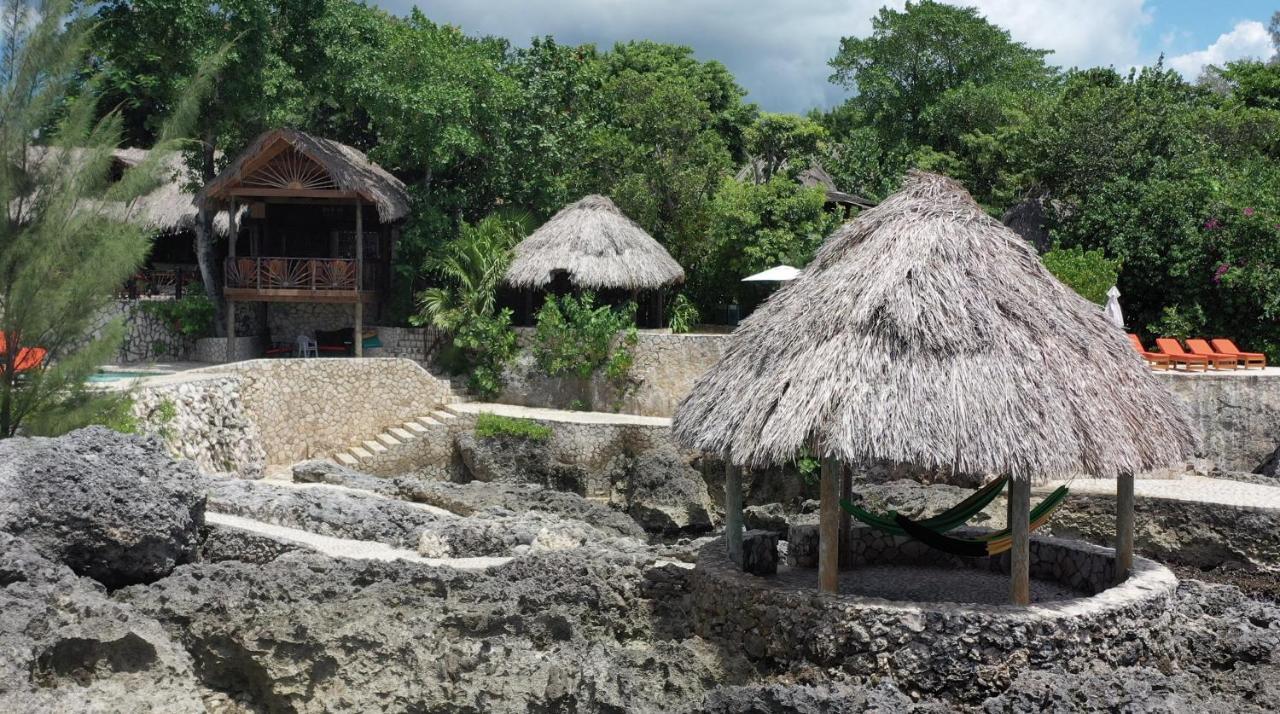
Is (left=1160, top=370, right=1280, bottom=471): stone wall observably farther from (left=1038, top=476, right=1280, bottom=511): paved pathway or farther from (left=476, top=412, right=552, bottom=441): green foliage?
(left=476, top=412, right=552, bottom=441): green foliage

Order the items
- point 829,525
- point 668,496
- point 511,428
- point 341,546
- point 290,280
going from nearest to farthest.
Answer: point 829,525 → point 341,546 → point 668,496 → point 511,428 → point 290,280

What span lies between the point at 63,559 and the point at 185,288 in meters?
18.6

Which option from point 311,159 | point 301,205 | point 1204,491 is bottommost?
point 1204,491

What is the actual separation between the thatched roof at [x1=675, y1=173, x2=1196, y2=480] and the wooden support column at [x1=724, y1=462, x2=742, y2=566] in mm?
625

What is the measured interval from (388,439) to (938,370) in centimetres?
1480

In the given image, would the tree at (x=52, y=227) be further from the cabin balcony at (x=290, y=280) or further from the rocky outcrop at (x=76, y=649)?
the cabin balcony at (x=290, y=280)

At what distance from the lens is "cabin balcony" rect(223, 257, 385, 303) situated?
24078 millimetres

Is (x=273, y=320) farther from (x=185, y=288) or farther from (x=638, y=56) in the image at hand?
(x=638, y=56)

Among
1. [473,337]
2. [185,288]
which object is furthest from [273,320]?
[473,337]

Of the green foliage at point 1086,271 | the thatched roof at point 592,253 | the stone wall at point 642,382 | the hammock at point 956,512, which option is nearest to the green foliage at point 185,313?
the thatched roof at point 592,253

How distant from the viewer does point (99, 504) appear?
10.5 meters

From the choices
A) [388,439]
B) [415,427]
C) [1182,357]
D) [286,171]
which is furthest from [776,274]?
[286,171]

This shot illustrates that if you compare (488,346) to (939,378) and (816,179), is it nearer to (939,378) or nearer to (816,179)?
(816,179)

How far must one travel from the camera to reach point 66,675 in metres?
8.77
